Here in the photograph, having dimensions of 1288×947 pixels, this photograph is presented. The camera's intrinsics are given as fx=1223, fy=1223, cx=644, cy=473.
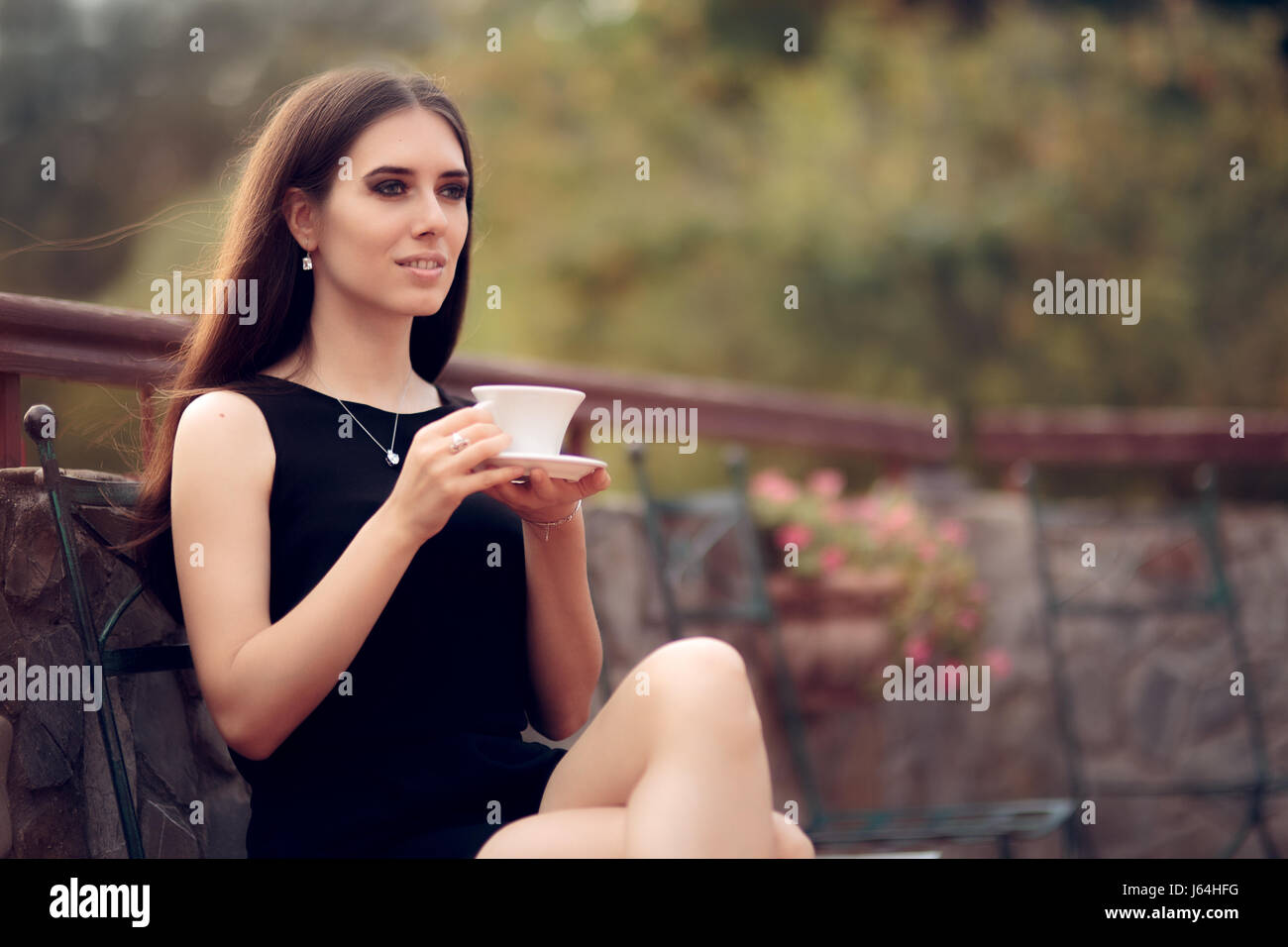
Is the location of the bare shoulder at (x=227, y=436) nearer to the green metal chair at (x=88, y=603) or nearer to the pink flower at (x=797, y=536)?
the green metal chair at (x=88, y=603)

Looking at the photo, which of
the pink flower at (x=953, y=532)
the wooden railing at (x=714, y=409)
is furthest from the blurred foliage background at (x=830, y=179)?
the pink flower at (x=953, y=532)

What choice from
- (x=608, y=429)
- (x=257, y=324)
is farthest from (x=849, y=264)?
(x=257, y=324)

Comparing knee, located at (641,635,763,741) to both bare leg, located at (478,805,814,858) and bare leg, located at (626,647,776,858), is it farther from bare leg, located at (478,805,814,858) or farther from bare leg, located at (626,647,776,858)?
bare leg, located at (478,805,814,858)

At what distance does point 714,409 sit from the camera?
3.45 meters

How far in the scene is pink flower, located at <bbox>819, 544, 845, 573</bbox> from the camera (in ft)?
11.7

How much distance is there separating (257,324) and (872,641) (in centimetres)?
241

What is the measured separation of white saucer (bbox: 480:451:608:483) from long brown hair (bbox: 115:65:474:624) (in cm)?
40

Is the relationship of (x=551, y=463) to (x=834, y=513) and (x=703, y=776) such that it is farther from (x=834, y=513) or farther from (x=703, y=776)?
(x=834, y=513)

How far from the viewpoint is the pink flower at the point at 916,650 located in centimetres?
364

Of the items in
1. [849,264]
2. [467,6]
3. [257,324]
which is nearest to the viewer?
[257,324]

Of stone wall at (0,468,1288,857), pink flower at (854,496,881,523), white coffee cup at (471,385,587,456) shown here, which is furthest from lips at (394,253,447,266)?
pink flower at (854,496,881,523)

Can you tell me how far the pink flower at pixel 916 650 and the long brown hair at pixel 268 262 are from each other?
2.44 meters

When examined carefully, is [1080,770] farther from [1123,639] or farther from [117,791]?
[117,791]

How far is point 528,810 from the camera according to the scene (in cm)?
146
